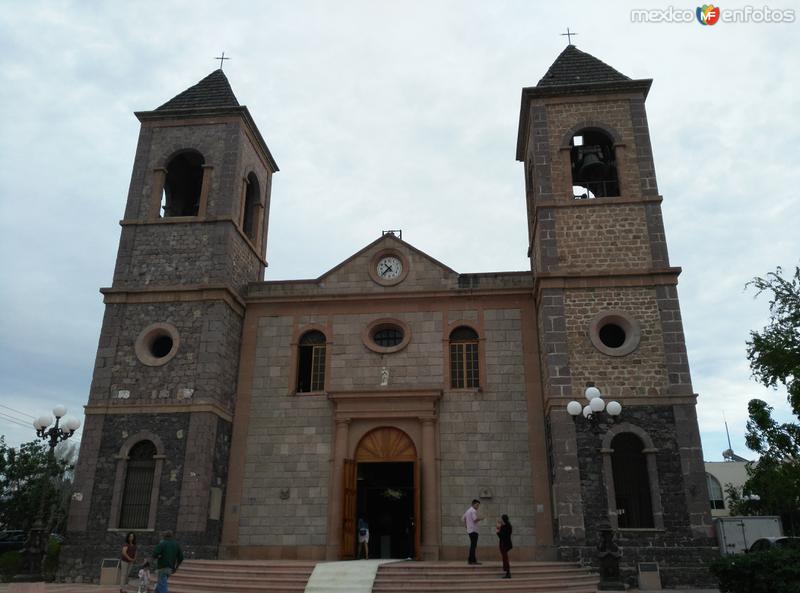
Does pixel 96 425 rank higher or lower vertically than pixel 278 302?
lower

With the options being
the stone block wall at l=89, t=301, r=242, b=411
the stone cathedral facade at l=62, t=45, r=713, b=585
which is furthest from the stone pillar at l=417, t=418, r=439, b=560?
the stone block wall at l=89, t=301, r=242, b=411

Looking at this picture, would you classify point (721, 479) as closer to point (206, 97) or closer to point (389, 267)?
point (389, 267)

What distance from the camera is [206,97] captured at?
22.6 metres

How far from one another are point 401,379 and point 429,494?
11.1ft

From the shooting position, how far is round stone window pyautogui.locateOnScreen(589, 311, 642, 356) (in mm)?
17578

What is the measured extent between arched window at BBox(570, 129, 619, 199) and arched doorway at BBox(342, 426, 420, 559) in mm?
9378

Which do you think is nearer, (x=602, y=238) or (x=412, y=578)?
(x=412, y=578)

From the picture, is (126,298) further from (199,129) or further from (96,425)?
(199,129)

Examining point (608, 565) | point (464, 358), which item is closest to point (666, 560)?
point (608, 565)

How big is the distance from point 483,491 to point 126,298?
1177 centimetres

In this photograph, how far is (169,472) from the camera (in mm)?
17344

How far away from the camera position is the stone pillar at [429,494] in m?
17.3

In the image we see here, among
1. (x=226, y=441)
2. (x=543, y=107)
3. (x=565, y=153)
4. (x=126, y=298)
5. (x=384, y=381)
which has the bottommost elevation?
(x=226, y=441)

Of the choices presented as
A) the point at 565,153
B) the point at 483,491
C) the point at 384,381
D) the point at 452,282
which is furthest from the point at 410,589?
the point at 565,153
